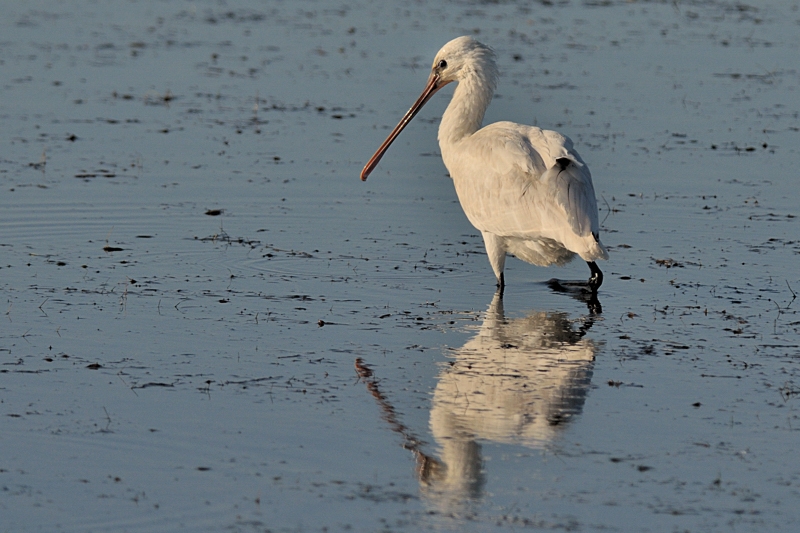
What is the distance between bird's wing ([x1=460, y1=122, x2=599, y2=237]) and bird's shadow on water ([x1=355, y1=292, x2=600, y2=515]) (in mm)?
774

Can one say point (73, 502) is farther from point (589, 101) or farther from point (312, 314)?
point (589, 101)

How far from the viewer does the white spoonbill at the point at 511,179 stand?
9.27m

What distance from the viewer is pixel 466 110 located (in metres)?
10.6

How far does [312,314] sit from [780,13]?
18.5 m

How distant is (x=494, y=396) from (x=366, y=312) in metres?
2.07

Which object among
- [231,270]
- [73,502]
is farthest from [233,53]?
[73,502]

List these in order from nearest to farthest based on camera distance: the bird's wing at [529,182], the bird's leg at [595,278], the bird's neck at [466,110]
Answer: the bird's wing at [529,182]
the bird's leg at [595,278]
the bird's neck at [466,110]

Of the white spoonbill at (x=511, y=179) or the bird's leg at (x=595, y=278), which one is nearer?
the white spoonbill at (x=511, y=179)

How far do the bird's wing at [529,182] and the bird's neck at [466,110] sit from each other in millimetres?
385

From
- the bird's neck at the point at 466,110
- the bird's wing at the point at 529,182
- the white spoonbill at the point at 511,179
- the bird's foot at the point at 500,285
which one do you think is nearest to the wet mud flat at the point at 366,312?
the bird's foot at the point at 500,285

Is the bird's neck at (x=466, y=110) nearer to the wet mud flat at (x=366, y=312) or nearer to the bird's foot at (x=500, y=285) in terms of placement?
the wet mud flat at (x=366, y=312)

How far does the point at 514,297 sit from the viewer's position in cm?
1003

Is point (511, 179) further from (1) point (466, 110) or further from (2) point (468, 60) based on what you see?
(2) point (468, 60)

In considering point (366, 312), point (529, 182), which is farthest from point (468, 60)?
point (366, 312)
